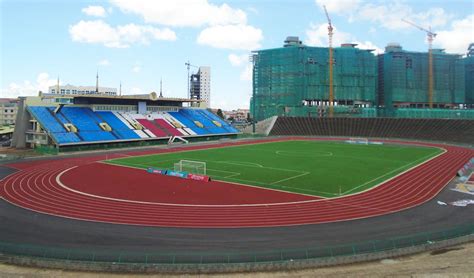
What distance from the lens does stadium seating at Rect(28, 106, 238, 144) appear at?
61006mm

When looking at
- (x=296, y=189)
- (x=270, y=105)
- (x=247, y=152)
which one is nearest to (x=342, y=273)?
(x=296, y=189)

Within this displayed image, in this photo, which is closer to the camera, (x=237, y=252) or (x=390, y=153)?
(x=237, y=252)

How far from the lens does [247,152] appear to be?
57.8m

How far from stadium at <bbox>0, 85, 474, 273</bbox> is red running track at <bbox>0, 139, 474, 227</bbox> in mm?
75

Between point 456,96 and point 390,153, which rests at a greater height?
point 456,96

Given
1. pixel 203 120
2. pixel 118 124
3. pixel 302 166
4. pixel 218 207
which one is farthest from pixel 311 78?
pixel 218 207

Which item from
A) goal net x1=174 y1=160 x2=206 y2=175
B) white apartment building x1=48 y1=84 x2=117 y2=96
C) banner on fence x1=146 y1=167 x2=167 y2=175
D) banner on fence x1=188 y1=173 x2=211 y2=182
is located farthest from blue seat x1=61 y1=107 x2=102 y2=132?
white apartment building x1=48 y1=84 x2=117 y2=96

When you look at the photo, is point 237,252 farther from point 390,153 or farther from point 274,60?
point 274,60

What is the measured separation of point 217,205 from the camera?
86.2 feet

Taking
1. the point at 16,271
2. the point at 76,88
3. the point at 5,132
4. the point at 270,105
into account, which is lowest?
the point at 16,271

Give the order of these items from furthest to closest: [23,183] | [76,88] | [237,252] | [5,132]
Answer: [76,88]
[5,132]
[23,183]
[237,252]

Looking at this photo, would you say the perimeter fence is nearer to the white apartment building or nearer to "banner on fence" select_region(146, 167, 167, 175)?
"banner on fence" select_region(146, 167, 167, 175)

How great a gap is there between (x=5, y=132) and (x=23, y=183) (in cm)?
5541

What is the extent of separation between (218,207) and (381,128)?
71215 millimetres
